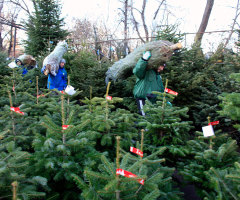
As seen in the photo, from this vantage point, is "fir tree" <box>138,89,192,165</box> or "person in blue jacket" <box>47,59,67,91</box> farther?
"person in blue jacket" <box>47,59,67,91</box>

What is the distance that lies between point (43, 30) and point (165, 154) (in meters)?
9.40

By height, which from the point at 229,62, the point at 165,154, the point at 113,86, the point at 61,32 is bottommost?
the point at 165,154

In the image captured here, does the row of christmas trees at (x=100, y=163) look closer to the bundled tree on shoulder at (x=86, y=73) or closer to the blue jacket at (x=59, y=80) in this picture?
the blue jacket at (x=59, y=80)

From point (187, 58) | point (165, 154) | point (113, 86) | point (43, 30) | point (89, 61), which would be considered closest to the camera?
point (165, 154)

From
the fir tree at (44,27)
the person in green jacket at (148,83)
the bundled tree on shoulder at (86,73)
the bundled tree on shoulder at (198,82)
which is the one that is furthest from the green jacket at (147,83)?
the fir tree at (44,27)

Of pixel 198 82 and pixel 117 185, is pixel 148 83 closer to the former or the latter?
pixel 198 82

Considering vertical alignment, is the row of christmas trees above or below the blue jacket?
below

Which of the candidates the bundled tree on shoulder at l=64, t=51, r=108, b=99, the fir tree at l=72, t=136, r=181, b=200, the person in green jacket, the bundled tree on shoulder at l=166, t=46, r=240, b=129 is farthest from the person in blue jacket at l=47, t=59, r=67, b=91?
the fir tree at l=72, t=136, r=181, b=200

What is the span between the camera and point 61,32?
32.1 ft

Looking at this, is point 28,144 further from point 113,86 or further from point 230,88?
point 230,88

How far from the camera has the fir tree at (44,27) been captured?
949 cm

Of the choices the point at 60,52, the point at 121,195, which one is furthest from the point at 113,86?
the point at 121,195

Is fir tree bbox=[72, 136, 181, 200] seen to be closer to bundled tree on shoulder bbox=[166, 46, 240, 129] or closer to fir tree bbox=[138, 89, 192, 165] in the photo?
fir tree bbox=[138, 89, 192, 165]

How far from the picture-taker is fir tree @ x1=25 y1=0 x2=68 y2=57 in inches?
374
